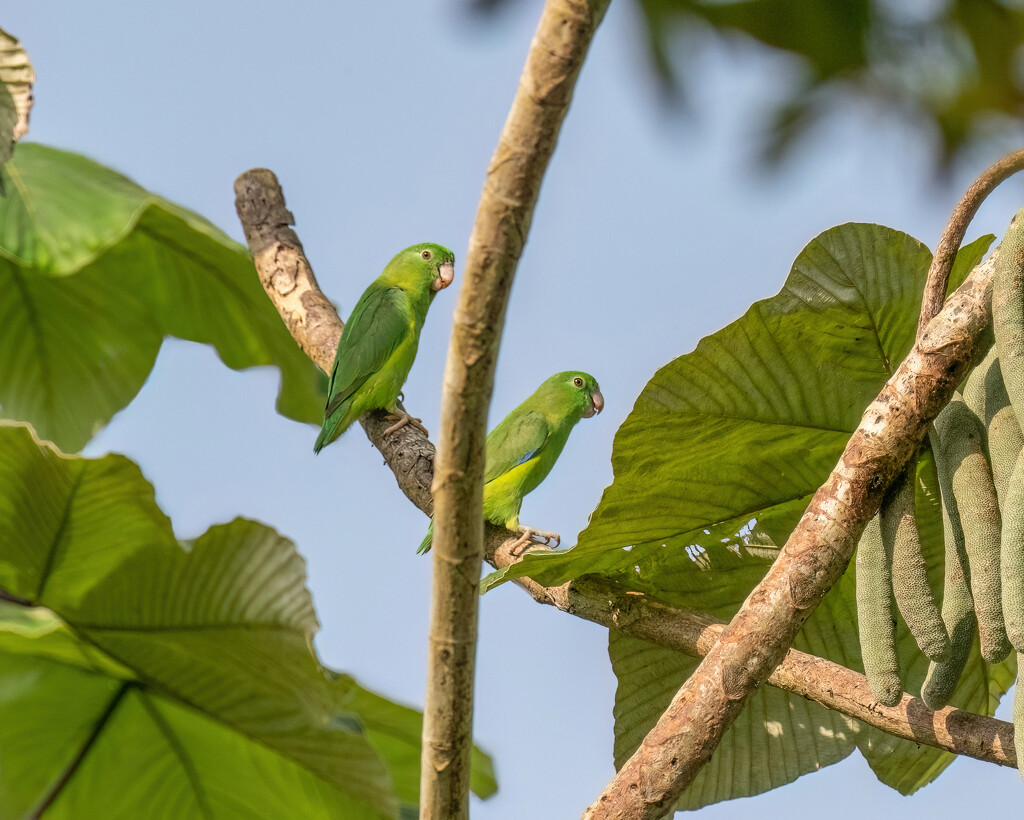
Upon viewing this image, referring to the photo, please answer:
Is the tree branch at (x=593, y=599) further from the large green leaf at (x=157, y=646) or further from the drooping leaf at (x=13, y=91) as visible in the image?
the drooping leaf at (x=13, y=91)

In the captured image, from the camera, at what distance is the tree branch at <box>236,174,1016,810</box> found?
1008 mm

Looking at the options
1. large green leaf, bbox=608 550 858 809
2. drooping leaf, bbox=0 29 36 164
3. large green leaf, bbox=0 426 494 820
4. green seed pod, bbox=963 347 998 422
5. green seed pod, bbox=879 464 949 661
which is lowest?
large green leaf, bbox=0 426 494 820

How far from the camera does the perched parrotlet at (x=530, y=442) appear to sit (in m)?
1.83

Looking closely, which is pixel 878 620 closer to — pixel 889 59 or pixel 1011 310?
pixel 1011 310

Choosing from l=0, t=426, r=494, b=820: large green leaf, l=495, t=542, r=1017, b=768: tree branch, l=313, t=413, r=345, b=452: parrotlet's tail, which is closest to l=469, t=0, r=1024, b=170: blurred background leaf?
l=495, t=542, r=1017, b=768: tree branch

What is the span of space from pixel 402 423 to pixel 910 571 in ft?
4.19

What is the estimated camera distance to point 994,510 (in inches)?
34.1

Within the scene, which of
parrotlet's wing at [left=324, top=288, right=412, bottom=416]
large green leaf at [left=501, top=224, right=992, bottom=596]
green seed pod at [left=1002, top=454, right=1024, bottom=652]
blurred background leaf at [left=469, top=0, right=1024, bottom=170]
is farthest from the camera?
parrotlet's wing at [left=324, top=288, right=412, bottom=416]

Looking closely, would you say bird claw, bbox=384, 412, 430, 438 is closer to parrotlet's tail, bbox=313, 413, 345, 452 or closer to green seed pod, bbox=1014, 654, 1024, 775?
parrotlet's tail, bbox=313, 413, 345, 452

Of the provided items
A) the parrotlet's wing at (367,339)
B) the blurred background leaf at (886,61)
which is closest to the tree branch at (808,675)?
the blurred background leaf at (886,61)

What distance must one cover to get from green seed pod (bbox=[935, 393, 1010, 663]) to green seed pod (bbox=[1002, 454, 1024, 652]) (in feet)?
0.15

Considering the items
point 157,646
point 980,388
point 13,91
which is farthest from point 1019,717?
point 13,91

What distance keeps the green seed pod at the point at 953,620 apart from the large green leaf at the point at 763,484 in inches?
11.5

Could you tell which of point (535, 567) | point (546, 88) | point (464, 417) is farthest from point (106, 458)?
point (546, 88)
